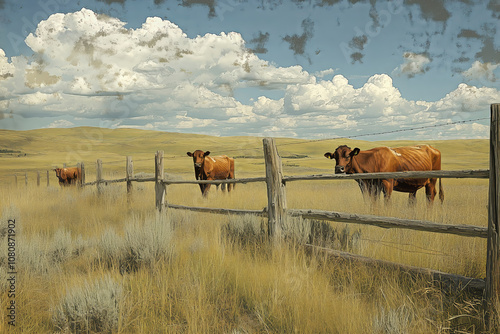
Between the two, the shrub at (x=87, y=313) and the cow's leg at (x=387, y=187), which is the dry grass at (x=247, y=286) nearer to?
the shrub at (x=87, y=313)

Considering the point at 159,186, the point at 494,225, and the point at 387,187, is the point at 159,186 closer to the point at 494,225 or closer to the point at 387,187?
the point at 387,187

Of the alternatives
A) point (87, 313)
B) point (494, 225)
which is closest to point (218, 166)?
point (87, 313)

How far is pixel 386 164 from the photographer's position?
9148 mm

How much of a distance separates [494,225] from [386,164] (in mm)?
6083

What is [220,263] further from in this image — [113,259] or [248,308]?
[113,259]

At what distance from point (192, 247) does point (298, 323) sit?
2.72m

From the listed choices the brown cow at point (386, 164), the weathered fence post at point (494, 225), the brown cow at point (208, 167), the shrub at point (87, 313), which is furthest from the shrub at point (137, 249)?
the brown cow at point (208, 167)

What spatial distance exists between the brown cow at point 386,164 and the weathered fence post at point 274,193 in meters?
3.33

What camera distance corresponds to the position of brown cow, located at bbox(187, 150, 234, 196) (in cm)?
1304

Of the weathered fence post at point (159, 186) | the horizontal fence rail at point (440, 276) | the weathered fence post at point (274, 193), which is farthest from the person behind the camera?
the weathered fence post at point (159, 186)

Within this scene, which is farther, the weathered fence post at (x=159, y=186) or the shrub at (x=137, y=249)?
the weathered fence post at (x=159, y=186)

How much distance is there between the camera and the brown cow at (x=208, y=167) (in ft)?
42.8

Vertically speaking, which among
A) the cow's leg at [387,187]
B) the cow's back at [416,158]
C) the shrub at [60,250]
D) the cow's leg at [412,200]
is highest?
the cow's back at [416,158]

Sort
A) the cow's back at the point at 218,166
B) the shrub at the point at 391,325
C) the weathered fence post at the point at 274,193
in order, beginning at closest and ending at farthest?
the shrub at the point at 391,325 → the weathered fence post at the point at 274,193 → the cow's back at the point at 218,166
